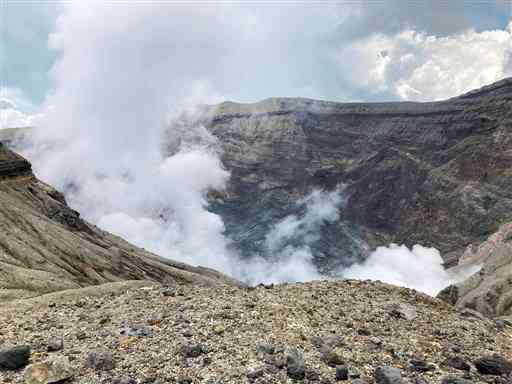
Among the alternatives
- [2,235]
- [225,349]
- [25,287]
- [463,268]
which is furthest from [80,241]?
[463,268]

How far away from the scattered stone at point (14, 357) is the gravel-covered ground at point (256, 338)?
210mm

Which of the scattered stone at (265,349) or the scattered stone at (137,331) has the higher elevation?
the scattered stone at (265,349)

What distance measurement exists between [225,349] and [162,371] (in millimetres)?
2379

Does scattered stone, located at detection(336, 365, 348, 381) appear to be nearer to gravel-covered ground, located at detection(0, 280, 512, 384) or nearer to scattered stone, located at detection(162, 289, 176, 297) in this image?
gravel-covered ground, located at detection(0, 280, 512, 384)

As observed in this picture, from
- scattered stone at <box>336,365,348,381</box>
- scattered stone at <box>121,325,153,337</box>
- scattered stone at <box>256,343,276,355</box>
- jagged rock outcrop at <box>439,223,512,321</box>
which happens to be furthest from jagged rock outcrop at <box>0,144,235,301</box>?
jagged rock outcrop at <box>439,223,512,321</box>

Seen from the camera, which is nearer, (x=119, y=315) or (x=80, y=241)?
(x=119, y=315)

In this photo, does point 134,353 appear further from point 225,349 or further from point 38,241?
point 38,241

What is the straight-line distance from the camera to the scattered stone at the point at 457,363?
51.7 feet

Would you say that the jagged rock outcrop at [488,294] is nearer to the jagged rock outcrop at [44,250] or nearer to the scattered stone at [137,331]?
the scattered stone at [137,331]

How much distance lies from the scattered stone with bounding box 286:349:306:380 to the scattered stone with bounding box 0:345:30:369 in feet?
28.9

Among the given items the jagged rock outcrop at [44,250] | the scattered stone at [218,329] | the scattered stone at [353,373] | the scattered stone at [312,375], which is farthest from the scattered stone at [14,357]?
the jagged rock outcrop at [44,250]

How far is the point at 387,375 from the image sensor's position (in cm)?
1437

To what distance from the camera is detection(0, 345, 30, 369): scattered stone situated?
14883 mm

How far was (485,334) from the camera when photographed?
2002cm
